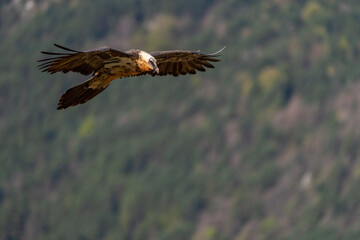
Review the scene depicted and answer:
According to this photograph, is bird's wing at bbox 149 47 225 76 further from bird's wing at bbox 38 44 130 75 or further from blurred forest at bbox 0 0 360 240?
blurred forest at bbox 0 0 360 240

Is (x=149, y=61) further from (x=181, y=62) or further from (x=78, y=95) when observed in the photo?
(x=181, y=62)

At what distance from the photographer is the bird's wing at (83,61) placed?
23.0m

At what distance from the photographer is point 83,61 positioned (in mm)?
23469

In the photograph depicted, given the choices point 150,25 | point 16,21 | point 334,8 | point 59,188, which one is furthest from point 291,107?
point 16,21

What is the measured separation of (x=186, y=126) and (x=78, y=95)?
92.3m

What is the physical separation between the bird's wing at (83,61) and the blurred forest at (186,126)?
76.6m

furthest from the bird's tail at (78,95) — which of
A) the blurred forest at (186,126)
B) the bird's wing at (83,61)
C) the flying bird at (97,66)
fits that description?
the blurred forest at (186,126)

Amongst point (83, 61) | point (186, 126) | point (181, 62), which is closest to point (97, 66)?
point (83, 61)

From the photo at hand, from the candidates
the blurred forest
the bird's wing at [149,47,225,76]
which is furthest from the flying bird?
the blurred forest

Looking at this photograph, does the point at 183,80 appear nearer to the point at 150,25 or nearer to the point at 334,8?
the point at 150,25

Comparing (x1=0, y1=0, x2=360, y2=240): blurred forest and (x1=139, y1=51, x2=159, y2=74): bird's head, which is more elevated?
(x1=0, y1=0, x2=360, y2=240): blurred forest

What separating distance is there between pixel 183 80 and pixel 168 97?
2.64 metres

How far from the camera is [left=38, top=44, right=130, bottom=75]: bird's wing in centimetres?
2298

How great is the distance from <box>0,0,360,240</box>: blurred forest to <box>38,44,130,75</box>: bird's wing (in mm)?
76560
